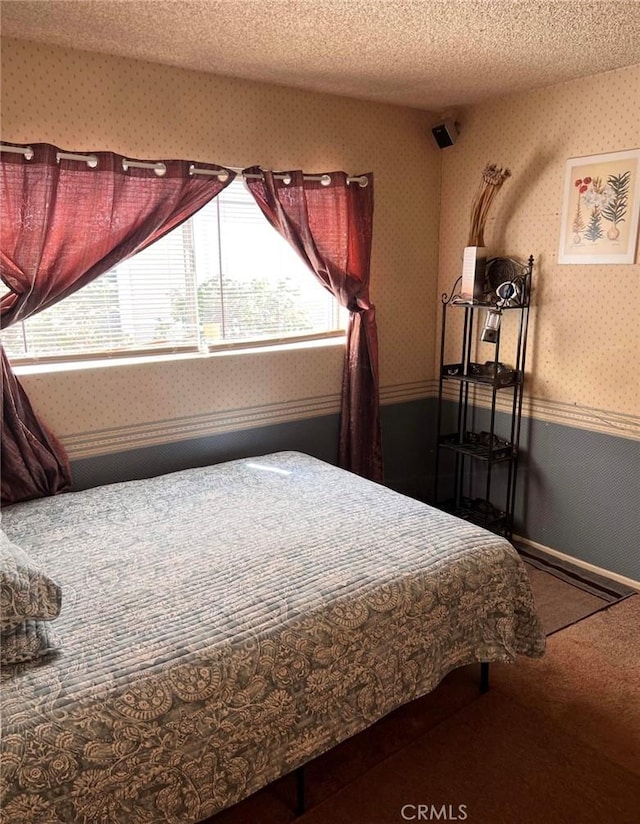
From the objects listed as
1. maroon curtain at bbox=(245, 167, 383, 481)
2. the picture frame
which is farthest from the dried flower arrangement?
maroon curtain at bbox=(245, 167, 383, 481)

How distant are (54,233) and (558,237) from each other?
2373 mm

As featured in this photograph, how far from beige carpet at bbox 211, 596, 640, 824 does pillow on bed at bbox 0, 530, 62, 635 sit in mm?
823

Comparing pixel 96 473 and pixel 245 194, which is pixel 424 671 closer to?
pixel 96 473

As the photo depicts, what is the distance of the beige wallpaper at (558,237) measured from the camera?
111 inches

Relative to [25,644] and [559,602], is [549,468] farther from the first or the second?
[25,644]

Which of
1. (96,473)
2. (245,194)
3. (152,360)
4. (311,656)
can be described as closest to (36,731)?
(311,656)

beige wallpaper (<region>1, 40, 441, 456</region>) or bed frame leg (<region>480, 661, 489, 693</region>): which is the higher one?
beige wallpaper (<region>1, 40, 441, 456</region>)

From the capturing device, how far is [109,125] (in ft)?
8.34

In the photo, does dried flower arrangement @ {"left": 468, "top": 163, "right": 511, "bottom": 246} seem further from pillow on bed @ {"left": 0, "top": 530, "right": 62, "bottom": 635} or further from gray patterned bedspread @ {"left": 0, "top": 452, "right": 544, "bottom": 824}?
pillow on bed @ {"left": 0, "top": 530, "right": 62, "bottom": 635}

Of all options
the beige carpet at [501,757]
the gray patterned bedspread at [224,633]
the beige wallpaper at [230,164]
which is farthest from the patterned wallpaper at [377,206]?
Answer: the beige carpet at [501,757]

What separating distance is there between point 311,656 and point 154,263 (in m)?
1.93

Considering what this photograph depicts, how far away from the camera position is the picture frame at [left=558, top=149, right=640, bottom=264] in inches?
109

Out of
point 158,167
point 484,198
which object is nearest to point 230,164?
point 158,167
